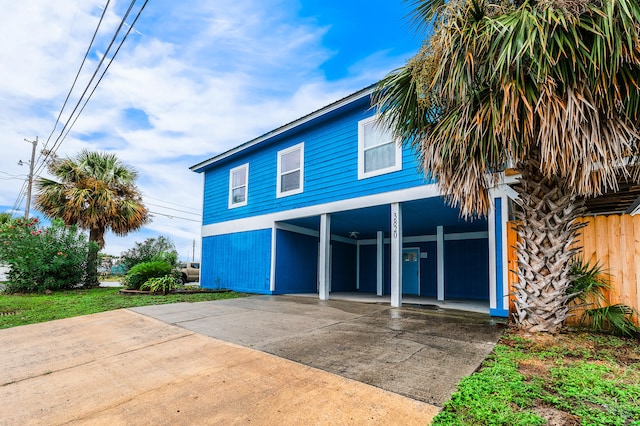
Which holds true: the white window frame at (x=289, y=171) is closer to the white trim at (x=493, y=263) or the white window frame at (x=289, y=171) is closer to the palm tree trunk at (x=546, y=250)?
the white trim at (x=493, y=263)

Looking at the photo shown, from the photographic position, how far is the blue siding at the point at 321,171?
7.91 meters

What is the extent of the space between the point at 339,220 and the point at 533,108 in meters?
Answer: 6.78

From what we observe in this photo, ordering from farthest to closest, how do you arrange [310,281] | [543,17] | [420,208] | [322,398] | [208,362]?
[310,281] → [420,208] → [208,362] → [543,17] → [322,398]

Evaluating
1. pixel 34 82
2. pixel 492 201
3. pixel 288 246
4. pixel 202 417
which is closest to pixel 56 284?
pixel 34 82

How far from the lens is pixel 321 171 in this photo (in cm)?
930

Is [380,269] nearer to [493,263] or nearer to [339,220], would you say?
[339,220]

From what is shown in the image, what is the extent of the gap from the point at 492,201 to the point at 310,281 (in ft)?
23.2

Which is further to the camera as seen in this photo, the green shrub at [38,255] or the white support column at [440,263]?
the green shrub at [38,255]

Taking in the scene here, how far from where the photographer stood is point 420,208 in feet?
26.7

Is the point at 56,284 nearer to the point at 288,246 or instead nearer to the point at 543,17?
the point at 288,246

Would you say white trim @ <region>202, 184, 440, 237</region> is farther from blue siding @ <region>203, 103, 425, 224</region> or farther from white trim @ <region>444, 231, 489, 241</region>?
white trim @ <region>444, 231, 489, 241</region>

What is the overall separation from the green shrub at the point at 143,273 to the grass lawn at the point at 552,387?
1036 centimetres

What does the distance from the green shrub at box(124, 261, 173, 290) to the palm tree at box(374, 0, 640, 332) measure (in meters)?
9.49

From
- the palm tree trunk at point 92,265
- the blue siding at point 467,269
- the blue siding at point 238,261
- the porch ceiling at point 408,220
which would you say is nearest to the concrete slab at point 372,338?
the porch ceiling at point 408,220
